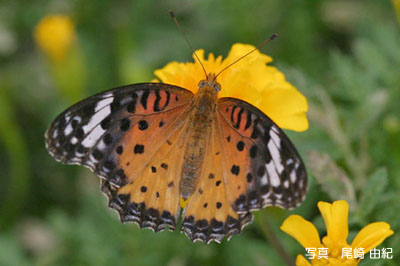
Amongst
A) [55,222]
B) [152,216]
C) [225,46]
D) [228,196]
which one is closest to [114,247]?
[55,222]

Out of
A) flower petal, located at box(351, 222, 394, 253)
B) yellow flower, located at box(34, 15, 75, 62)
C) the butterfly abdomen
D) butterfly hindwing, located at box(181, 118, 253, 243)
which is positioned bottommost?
flower petal, located at box(351, 222, 394, 253)

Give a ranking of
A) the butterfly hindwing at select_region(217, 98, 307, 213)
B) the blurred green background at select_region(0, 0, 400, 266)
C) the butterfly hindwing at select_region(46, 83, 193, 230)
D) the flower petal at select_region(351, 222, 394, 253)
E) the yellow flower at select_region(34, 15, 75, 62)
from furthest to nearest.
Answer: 1. the yellow flower at select_region(34, 15, 75, 62)
2. the blurred green background at select_region(0, 0, 400, 266)
3. the butterfly hindwing at select_region(46, 83, 193, 230)
4. the butterfly hindwing at select_region(217, 98, 307, 213)
5. the flower petal at select_region(351, 222, 394, 253)

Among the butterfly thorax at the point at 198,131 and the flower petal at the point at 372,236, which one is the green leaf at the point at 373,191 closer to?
the flower petal at the point at 372,236

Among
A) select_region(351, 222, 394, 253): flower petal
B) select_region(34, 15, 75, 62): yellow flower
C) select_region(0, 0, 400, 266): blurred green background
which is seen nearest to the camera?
select_region(351, 222, 394, 253): flower petal

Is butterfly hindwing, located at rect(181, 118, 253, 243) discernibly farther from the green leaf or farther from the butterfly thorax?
the green leaf

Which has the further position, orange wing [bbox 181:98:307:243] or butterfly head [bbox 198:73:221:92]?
butterfly head [bbox 198:73:221:92]

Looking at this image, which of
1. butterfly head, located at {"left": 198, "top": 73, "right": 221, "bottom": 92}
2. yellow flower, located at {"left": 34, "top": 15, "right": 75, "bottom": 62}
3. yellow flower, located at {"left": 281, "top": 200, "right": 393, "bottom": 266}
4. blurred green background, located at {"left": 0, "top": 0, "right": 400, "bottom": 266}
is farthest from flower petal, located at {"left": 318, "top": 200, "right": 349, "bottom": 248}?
yellow flower, located at {"left": 34, "top": 15, "right": 75, "bottom": 62}
